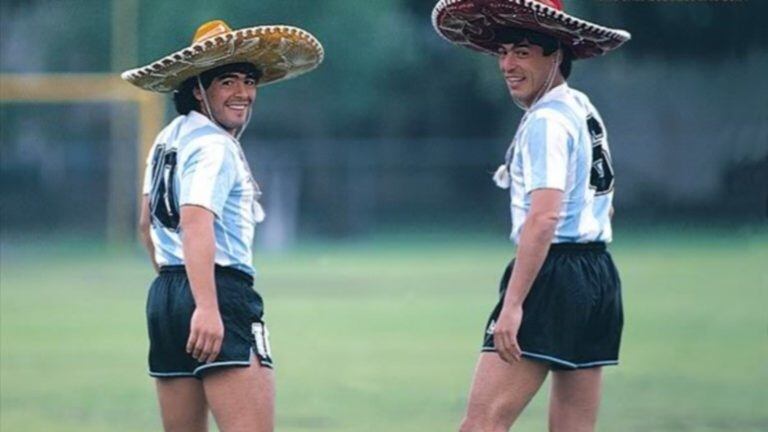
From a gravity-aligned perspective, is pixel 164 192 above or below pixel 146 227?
above

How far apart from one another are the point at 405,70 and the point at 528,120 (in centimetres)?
2957

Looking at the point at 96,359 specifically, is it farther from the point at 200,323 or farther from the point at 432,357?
the point at 200,323

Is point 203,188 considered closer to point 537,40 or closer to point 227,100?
point 227,100

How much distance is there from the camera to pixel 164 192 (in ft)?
20.9

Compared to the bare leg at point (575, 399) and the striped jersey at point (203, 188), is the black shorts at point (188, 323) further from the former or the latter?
the bare leg at point (575, 399)

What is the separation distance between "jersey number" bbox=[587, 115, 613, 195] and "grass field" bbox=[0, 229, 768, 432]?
3393 mm

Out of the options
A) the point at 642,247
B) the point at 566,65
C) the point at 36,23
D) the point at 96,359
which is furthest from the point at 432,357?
the point at 36,23

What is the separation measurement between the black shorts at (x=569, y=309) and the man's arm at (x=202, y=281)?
851 mm

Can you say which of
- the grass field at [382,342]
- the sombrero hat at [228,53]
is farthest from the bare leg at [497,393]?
the grass field at [382,342]

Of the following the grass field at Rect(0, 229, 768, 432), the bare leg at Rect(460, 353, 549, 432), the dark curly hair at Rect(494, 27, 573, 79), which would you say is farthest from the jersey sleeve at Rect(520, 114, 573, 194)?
the grass field at Rect(0, 229, 768, 432)

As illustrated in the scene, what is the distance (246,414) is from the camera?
6.20 metres

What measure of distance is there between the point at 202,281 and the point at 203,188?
28cm

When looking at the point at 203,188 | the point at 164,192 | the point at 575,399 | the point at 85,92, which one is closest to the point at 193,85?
the point at 164,192

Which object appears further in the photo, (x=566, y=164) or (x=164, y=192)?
(x=164, y=192)
